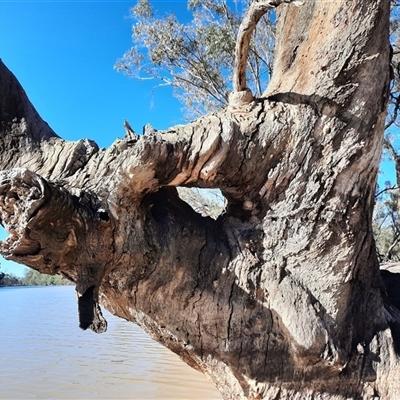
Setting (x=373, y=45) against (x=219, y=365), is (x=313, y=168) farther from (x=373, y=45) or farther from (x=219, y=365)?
(x=219, y=365)

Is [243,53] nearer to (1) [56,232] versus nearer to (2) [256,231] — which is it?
(2) [256,231]

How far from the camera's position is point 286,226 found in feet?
5.57

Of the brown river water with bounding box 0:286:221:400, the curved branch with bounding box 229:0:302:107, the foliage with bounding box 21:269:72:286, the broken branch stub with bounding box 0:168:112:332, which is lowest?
the brown river water with bounding box 0:286:221:400

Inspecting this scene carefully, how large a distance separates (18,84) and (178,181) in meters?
0.81

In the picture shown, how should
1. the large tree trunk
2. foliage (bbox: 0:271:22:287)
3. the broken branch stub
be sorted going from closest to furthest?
1. the broken branch stub
2. the large tree trunk
3. foliage (bbox: 0:271:22:287)

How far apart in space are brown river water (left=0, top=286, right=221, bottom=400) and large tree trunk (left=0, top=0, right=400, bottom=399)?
2.58m

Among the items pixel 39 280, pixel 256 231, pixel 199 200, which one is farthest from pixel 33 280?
pixel 256 231

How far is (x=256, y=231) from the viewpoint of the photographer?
1742 mm

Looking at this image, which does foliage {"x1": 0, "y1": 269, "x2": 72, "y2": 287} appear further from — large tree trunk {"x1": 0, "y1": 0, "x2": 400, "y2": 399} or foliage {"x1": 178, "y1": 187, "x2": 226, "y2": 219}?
large tree trunk {"x1": 0, "y1": 0, "x2": 400, "y2": 399}

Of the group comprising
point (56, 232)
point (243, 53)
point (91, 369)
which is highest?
point (243, 53)

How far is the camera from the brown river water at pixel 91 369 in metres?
4.18

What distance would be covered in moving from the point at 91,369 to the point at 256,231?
4.10 meters

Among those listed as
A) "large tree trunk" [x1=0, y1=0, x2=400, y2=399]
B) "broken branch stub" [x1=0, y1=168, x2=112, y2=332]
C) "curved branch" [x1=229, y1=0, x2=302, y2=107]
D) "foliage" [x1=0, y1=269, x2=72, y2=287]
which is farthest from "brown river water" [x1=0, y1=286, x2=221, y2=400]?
"foliage" [x1=0, y1=269, x2=72, y2=287]

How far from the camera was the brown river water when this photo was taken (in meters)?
4.18
